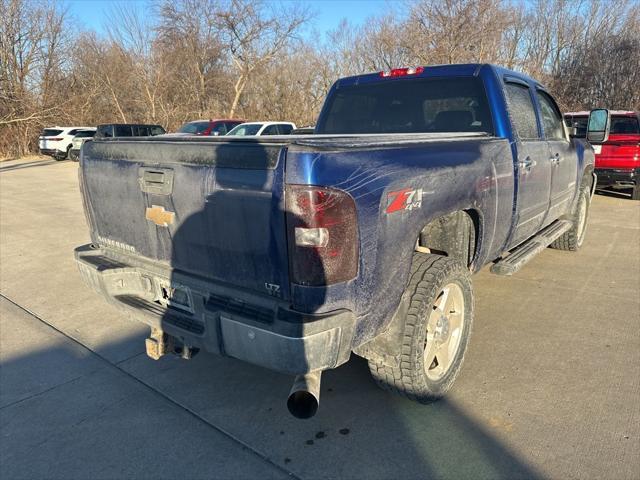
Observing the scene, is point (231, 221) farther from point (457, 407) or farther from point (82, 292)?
point (82, 292)

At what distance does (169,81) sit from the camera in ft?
97.8

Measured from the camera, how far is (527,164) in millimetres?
3867

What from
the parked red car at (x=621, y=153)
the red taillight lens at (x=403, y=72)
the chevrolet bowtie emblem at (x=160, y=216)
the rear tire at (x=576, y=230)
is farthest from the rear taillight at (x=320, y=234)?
the parked red car at (x=621, y=153)

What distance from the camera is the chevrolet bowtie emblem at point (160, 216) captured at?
2.67 m

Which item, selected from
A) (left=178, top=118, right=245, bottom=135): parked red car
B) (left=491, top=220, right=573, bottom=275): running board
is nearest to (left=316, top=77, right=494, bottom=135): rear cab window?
(left=491, top=220, right=573, bottom=275): running board

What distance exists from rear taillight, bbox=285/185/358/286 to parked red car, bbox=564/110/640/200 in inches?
367

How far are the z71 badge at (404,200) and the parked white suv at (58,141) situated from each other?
25.2 meters

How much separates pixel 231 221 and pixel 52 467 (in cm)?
163

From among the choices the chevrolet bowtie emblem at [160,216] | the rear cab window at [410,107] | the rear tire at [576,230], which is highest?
the rear cab window at [410,107]

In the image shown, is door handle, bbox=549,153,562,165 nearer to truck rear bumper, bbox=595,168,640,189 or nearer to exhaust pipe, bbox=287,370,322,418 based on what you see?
exhaust pipe, bbox=287,370,322,418

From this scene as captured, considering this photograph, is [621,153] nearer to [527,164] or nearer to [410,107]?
[527,164]

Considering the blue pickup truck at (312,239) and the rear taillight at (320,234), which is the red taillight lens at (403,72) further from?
the rear taillight at (320,234)

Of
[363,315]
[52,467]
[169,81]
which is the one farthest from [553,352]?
[169,81]

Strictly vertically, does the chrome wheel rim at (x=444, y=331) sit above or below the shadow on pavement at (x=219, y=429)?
above
